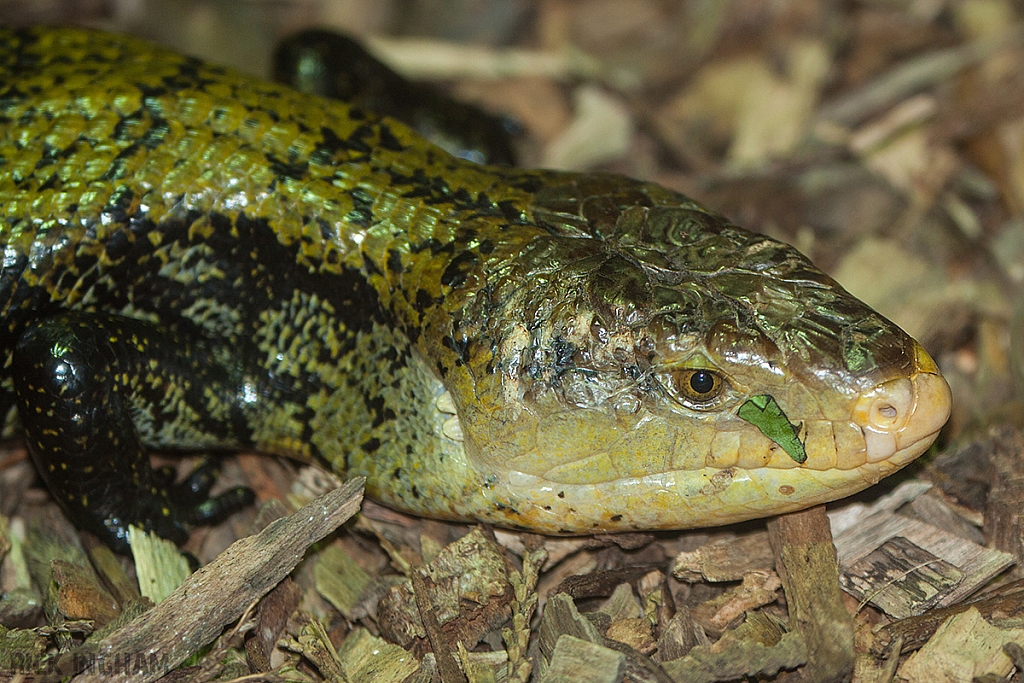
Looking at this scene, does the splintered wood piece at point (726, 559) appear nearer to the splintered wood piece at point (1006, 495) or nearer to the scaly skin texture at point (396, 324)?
the scaly skin texture at point (396, 324)

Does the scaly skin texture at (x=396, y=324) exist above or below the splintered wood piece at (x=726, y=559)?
above

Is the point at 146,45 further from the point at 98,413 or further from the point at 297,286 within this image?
the point at 98,413

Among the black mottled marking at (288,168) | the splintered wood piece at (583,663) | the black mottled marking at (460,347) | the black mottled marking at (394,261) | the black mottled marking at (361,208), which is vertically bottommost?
the splintered wood piece at (583,663)

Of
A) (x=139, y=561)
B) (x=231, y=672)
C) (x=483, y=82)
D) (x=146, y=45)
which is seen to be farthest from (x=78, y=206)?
(x=483, y=82)

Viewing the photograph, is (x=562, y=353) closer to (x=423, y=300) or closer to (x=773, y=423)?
(x=423, y=300)

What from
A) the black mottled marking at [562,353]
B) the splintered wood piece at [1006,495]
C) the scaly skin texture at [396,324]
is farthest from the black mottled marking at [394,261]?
the splintered wood piece at [1006,495]

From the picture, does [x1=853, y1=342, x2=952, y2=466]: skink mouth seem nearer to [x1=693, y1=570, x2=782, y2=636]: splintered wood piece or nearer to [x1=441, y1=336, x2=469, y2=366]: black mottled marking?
[x1=693, y1=570, x2=782, y2=636]: splintered wood piece

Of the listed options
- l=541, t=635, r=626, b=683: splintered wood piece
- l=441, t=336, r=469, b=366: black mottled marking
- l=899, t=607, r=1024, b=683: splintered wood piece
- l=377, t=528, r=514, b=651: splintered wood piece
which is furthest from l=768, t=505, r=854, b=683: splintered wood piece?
l=441, t=336, r=469, b=366: black mottled marking
